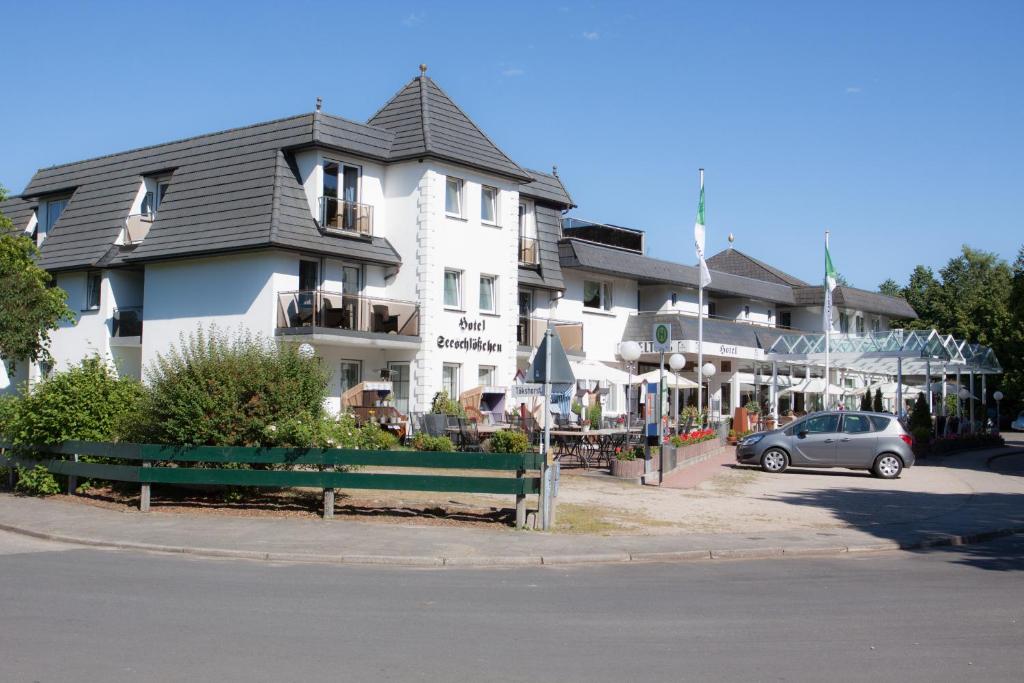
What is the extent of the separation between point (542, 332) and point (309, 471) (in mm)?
21888

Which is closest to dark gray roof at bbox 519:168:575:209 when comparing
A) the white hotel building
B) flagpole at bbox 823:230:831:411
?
the white hotel building

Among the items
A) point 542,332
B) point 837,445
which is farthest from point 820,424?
point 542,332

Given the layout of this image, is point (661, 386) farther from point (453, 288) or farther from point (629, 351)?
point (453, 288)

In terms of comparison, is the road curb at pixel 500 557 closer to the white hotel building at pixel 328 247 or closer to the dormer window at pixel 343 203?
the white hotel building at pixel 328 247

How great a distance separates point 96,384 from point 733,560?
36.6ft

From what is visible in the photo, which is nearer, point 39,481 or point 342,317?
point 39,481

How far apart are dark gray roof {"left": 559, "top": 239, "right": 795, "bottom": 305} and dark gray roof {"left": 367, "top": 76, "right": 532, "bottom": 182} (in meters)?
6.29

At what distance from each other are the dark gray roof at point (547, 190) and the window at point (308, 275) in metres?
9.43

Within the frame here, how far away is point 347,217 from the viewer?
3095 cm

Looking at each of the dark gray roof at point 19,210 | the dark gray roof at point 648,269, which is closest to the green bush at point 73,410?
the dark gray roof at point 648,269

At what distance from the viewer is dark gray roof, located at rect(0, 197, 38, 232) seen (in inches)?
1558

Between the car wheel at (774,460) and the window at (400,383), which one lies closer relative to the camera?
the car wheel at (774,460)

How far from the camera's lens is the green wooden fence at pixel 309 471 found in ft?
47.7

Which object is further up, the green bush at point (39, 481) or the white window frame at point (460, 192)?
the white window frame at point (460, 192)
